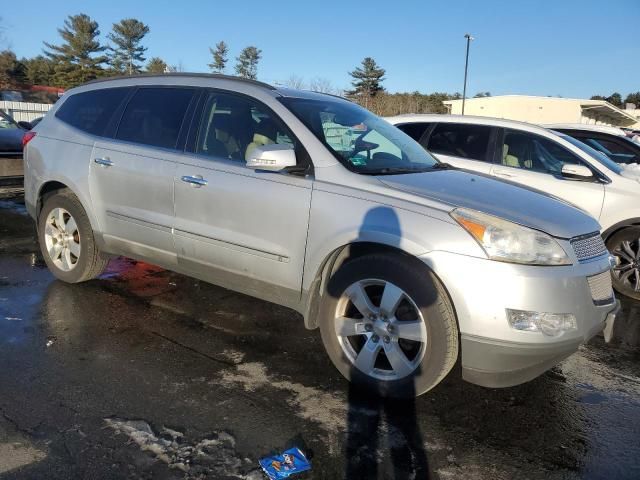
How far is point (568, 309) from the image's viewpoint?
2.83 meters

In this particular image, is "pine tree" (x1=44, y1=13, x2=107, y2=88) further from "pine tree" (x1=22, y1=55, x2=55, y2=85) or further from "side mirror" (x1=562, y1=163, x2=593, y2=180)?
"side mirror" (x1=562, y1=163, x2=593, y2=180)

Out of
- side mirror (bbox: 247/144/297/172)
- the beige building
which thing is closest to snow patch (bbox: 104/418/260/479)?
side mirror (bbox: 247/144/297/172)

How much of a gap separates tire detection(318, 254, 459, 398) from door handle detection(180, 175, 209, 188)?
4.18 ft

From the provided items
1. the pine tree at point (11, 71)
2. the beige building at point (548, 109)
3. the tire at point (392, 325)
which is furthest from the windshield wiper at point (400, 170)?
the pine tree at point (11, 71)

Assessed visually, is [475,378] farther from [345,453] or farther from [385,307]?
[345,453]

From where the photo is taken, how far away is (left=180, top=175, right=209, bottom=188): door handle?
12.6 ft

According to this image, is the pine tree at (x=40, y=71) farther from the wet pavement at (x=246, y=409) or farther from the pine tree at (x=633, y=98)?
the pine tree at (x=633, y=98)

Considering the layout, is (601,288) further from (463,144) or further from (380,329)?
(463,144)

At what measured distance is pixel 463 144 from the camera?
6621mm

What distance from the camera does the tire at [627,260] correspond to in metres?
5.66

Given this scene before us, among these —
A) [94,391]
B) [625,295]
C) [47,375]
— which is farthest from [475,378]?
[625,295]

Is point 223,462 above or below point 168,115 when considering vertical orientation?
below

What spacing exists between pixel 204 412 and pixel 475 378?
1547mm

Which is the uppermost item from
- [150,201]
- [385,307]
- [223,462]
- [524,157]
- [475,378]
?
[524,157]
